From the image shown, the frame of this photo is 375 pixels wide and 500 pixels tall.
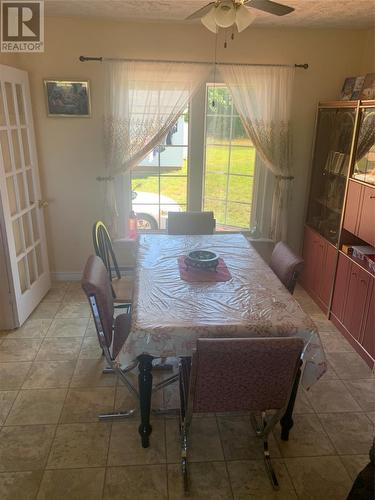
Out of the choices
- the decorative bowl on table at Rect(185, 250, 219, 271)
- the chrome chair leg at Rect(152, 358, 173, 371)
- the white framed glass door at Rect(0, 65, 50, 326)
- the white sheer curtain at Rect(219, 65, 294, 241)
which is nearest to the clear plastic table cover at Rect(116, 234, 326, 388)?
the decorative bowl on table at Rect(185, 250, 219, 271)

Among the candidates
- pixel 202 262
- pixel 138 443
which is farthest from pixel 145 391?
pixel 202 262

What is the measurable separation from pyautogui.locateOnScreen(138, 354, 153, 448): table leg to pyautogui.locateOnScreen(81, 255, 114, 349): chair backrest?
32 cm

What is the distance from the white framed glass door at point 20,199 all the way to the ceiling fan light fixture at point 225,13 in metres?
1.76

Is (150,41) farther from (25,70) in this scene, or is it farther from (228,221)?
(228,221)

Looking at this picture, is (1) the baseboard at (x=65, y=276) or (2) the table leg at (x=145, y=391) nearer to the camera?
(2) the table leg at (x=145, y=391)

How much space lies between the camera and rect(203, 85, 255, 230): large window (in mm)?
3746

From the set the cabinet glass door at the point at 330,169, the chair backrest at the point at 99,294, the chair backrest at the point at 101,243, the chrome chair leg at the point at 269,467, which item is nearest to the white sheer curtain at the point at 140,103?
the chair backrest at the point at 101,243

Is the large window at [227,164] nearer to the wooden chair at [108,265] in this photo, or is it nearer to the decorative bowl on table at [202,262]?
the wooden chair at [108,265]

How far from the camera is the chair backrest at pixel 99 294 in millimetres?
2016

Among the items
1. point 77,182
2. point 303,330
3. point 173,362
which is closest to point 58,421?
point 173,362

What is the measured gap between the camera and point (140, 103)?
3523 millimetres

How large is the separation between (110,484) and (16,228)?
7.11 feet

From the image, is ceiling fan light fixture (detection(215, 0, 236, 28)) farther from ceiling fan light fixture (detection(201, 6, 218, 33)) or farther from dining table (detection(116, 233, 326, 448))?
dining table (detection(116, 233, 326, 448))

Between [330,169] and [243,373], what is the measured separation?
262cm
